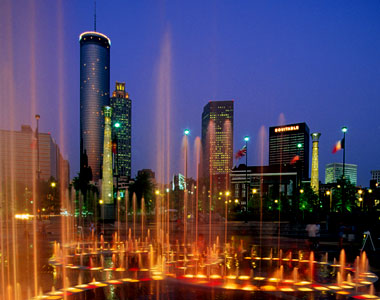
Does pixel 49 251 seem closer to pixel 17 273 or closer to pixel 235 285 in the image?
pixel 17 273

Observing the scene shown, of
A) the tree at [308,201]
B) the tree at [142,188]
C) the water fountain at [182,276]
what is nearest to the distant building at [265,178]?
the tree at [308,201]

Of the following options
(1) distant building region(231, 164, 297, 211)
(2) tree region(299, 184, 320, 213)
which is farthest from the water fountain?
(1) distant building region(231, 164, 297, 211)

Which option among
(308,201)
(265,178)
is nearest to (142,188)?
(308,201)

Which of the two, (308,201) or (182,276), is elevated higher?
(182,276)

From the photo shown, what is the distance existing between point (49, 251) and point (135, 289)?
11092mm

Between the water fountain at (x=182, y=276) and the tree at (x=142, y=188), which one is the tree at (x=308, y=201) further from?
the water fountain at (x=182, y=276)

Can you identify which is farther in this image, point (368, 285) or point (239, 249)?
point (239, 249)

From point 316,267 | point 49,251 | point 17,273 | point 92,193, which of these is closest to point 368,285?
point 316,267

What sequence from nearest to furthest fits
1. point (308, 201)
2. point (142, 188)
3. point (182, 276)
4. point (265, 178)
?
point (182, 276), point (308, 201), point (142, 188), point (265, 178)

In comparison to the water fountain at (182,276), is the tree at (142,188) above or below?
below

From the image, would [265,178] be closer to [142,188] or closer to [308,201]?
[308,201]

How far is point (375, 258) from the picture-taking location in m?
17.7

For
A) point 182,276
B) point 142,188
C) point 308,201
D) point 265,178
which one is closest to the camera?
point 182,276

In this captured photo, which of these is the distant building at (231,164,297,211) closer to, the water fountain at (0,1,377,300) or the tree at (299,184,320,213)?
the tree at (299,184,320,213)
